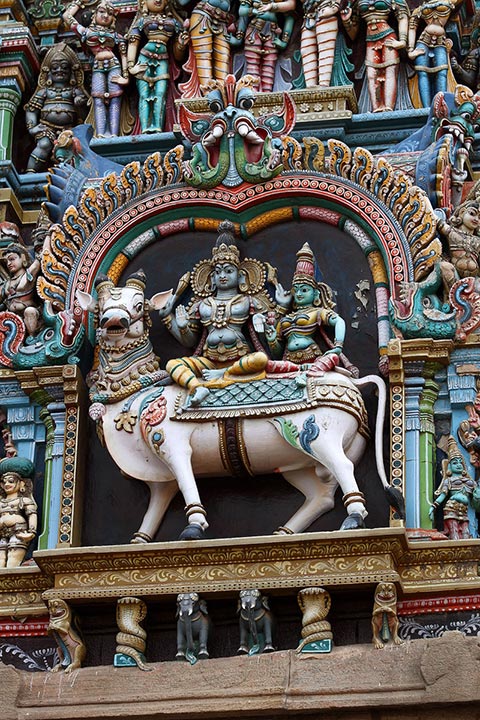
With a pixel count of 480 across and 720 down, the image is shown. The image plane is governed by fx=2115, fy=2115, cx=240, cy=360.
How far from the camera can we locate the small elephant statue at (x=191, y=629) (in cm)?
1470

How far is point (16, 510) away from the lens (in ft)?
51.8

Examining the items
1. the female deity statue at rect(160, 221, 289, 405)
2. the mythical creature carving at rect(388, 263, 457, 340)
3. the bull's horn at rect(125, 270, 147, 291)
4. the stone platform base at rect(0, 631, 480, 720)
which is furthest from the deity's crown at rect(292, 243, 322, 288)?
the stone platform base at rect(0, 631, 480, 720)

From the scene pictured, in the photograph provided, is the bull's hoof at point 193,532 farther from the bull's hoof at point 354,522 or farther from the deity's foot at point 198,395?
the bull's hoof at point 354,522

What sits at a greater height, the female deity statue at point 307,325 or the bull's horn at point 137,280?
the bull's horn at point 137,280

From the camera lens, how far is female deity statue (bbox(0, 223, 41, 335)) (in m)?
16.4

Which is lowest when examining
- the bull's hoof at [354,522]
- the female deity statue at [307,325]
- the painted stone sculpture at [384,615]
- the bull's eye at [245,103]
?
the painted stone sculpture at [384,615]

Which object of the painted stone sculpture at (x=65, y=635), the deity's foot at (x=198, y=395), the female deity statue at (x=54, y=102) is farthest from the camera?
the female deity statue at (x=54, y=102)

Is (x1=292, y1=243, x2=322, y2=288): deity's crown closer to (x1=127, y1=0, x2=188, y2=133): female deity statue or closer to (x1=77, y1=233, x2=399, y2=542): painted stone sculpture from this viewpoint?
(x1=77, y1=233, x2=399, y2=542): painted stone sculpture

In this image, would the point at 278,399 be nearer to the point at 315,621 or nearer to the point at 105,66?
the point at 315,621

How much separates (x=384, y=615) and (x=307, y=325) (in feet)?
7.89

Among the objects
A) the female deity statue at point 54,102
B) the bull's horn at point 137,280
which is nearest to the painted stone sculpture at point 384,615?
the bull's horn at point 137,280

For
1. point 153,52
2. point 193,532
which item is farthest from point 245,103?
point 193,532

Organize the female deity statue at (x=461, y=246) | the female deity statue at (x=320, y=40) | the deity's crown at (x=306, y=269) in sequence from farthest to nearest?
1. the female deity statue at (x=320, y=40)
2. the deity's crown at (x=306, y=269)
3. the female deity statue at (x=461, y=246)

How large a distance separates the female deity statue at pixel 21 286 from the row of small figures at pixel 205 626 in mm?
2522
